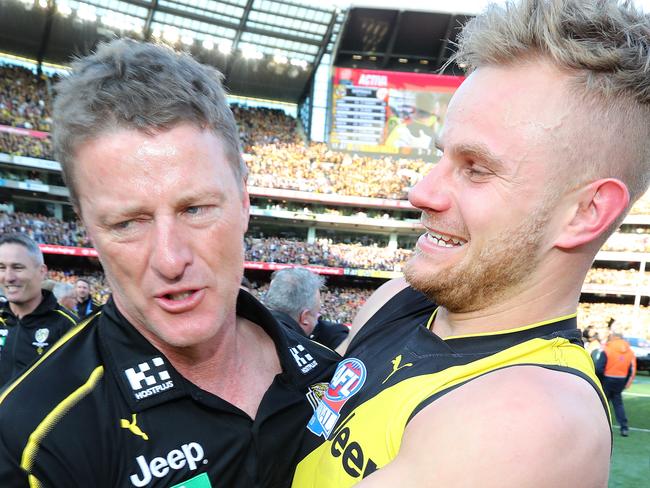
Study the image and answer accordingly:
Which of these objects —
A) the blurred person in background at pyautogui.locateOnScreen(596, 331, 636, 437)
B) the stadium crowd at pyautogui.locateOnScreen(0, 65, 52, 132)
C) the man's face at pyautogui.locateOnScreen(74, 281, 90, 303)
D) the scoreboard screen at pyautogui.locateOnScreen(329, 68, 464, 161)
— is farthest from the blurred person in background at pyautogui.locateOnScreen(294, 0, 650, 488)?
the scoreboard screen at pyautogui.locateOnScreen(329, 68, 464, 161)

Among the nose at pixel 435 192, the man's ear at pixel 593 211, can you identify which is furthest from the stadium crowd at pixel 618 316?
the nose at pixel 435 192

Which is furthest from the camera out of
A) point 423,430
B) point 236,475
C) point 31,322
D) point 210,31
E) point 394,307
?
point 210,31

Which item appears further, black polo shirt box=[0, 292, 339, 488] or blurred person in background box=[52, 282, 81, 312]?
blurred person in background box=[52, 282, 81, 312]

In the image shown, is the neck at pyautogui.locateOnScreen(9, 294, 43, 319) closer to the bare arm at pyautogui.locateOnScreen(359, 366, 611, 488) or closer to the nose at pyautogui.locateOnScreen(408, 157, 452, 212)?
the nose at pyautogui.locateOnScreen(408, 157, 452, 212)

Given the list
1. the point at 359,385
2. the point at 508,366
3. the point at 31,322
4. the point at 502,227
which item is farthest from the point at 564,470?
the point at 31,322

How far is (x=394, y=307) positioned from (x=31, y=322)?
191 inches

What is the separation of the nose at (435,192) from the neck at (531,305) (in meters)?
0.33

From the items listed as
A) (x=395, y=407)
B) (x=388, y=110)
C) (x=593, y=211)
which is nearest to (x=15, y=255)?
(x=395, y=407)

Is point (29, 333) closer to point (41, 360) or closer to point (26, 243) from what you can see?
point (26, 243)

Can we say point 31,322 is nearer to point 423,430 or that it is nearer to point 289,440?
point 289,440

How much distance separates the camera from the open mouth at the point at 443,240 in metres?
1.54

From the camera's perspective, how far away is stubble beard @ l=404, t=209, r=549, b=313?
146 cm

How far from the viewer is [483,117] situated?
4.84 feet

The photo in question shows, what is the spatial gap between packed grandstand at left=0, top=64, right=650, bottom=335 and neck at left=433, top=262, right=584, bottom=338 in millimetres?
28468
